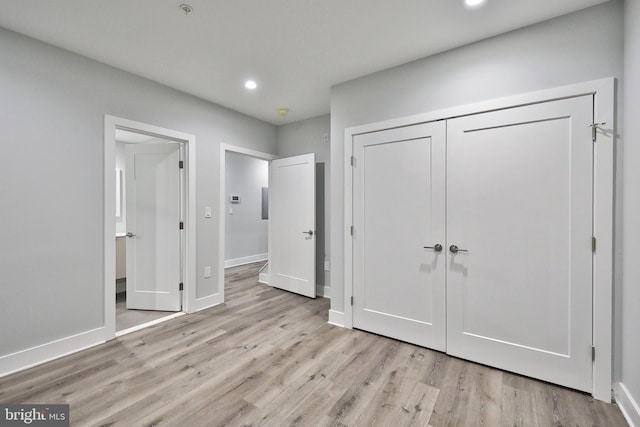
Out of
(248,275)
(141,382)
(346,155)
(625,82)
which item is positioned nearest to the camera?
(625,82)

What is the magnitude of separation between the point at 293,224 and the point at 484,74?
2746 millimetres

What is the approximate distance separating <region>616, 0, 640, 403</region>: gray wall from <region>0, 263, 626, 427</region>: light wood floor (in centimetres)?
36

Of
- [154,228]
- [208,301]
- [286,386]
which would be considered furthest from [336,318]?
[154,228]

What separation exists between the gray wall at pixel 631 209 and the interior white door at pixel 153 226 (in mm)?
3830

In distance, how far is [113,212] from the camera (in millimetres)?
2551

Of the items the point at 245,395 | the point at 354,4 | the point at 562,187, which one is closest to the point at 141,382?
the point at 245,395

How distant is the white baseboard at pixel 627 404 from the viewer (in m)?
1.49

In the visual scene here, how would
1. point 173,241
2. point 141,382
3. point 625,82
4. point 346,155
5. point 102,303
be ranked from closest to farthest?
point 625,82 < point 141,382 < point 102,303 < point 346,155 < point 173,241

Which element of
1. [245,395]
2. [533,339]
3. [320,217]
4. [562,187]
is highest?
[562,187]

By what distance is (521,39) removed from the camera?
1999 millimetres

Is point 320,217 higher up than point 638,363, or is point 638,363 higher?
point 320,217

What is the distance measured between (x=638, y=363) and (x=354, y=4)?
270 cm

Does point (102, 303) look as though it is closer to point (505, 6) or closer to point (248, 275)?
point (248, 275)

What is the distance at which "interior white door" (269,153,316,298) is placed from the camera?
372 cm
